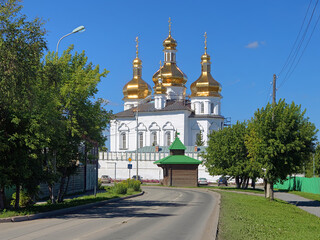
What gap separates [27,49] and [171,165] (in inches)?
1633

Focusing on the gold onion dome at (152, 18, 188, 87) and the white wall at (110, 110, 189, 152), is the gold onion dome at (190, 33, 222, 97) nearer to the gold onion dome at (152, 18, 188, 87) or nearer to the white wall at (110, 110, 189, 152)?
the white wall at (110, 110, 189, 152)

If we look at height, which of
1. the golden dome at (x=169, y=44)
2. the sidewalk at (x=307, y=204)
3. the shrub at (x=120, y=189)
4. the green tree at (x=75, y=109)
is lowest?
the sidewalk at (x=307, y=204)

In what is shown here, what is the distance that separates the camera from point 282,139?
33.1 metres

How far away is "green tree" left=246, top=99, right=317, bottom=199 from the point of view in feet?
108

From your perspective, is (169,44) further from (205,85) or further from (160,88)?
(205,85)

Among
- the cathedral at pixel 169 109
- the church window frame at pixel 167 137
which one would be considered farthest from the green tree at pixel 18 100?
the church window frame at pixel 167 137

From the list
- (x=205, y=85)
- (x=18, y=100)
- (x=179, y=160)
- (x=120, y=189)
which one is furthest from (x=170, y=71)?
(x=18, y=100)

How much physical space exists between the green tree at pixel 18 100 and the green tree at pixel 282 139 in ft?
56.8

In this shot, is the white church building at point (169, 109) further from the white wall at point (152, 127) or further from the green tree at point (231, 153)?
the green tree at point (231, 153)

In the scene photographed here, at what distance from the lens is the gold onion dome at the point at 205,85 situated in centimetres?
10250

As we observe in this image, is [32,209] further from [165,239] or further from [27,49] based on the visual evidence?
[165,239]

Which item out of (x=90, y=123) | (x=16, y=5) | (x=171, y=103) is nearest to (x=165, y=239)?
(x=16, y=5)

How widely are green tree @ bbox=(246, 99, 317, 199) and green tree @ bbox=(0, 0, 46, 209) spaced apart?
1730cm

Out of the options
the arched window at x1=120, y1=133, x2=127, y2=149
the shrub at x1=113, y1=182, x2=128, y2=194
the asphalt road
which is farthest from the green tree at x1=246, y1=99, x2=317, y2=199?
the arched window at x1=120, y1=133, x2=127, y2=149
